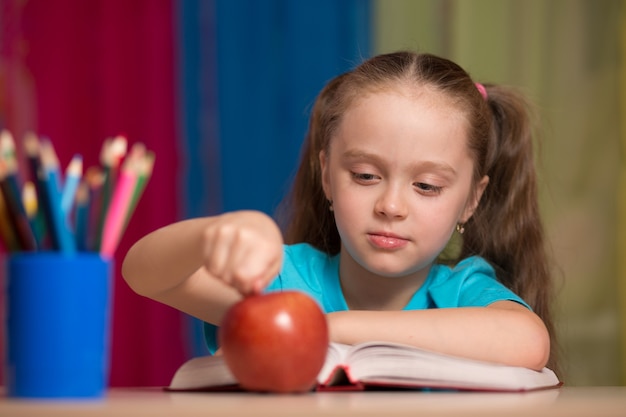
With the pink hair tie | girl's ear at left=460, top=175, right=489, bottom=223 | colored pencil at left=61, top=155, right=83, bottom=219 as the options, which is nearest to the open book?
colored pencil at left=61, top=155, right=83, bottom=219

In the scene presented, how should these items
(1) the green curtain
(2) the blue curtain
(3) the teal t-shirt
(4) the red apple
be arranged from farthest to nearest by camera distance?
(2) the blue curtain, (1) the green curtain, (3) the teal t-shirt, (4) the red apple

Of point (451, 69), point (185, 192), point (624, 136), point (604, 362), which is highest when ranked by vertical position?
point (451, 69)

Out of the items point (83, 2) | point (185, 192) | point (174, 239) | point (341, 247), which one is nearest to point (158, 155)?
point (185, 192)

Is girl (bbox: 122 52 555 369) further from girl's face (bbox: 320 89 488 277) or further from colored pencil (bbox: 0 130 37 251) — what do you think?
colored pencil (bbox: 0 130 37 251)

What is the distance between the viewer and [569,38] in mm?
2211

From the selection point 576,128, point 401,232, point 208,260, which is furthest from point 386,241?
point 576,128

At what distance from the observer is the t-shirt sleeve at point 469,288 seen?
1113mm

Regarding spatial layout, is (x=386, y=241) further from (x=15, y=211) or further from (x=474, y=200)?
(x=15, y=211)

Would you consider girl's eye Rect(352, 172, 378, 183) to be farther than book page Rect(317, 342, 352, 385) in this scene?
Yes

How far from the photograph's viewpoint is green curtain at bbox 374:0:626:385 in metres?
2.16

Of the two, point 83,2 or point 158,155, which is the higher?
point 83,2

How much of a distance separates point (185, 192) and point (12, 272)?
1.76 m

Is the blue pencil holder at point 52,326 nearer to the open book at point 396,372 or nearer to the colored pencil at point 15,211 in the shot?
the colored pencil at point 15,211

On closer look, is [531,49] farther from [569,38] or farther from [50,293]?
[50,293]
